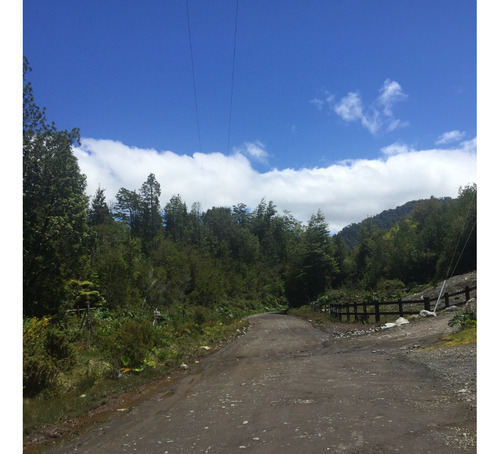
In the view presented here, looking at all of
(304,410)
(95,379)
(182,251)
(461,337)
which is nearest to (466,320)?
(461,337)

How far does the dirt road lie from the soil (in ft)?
0.05

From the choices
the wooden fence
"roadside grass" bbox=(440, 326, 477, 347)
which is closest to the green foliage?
"roadside grass" bbox=(440, 326, 477, 347)

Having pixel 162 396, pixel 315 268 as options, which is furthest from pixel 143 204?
pixel 162 396

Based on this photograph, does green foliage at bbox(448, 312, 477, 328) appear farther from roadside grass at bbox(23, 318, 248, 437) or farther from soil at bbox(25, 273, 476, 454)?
roadside grass at bbox(23, 318, 248, 437)

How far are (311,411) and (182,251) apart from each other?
49806mm

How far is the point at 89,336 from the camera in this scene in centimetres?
1612

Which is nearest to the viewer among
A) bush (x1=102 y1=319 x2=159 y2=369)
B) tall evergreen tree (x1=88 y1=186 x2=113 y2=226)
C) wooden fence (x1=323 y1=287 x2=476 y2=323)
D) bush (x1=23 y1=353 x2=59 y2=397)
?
bush (x1=23 y1=353 x2=59 y2=397)

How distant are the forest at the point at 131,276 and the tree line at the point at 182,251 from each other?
3.4 inches

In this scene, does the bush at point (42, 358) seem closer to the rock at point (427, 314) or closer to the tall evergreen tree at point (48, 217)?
the tall evergreen tree at point (48, 217)

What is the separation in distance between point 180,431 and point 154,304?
28474 millimetres

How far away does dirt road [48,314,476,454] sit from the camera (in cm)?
478

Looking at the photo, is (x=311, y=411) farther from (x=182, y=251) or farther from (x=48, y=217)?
(x=182, y=251)

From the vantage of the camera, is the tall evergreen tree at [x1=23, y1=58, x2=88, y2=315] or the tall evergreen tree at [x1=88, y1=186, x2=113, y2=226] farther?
the tall evergreen tree at [x1=88, y1=186, x2=113, y2=226]

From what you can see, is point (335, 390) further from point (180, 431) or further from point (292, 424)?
point (180, 431)
